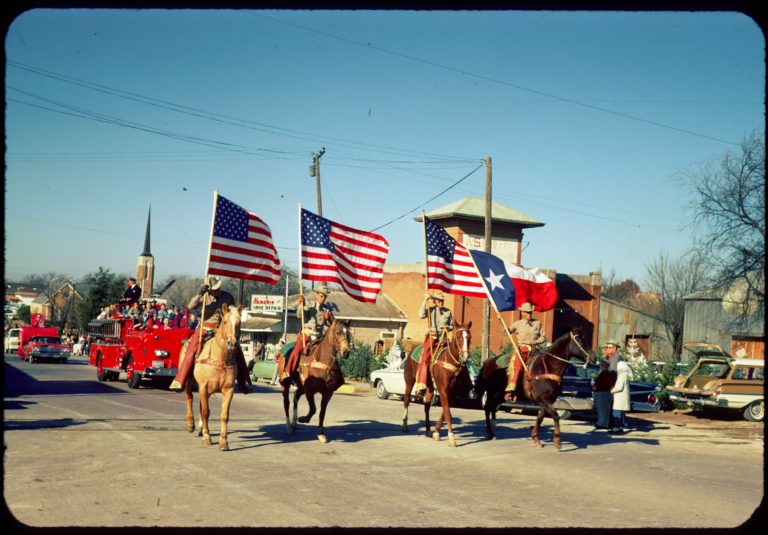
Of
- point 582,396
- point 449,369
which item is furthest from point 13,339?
point 449,369

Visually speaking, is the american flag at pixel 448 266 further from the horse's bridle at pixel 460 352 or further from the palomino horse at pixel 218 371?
the palomino horse at pixel 218 371

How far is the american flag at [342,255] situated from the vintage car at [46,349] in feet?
131

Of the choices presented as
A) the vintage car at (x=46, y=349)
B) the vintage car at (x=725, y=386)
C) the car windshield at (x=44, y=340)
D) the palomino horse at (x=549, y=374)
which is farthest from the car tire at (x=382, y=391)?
the car windshield at (x=44, y=340)

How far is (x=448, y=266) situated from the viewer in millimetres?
17531

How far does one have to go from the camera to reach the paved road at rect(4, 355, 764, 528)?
8633mm

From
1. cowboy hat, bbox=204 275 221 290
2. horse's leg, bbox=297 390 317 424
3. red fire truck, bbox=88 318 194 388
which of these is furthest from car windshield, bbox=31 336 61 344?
horse's leg, bbox=297 390 317 424

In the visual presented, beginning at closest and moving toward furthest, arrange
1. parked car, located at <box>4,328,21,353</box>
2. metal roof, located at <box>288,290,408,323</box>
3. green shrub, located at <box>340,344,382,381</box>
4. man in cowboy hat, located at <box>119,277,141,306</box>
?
man in cowboy hat, located at <box>119,277,141,306</box>
green shrub, located at <box>340,344,382,381</box>
metal roof, located at <box>288,290,408,323</box>
parked car, located at <box>4,328,21,353</box>

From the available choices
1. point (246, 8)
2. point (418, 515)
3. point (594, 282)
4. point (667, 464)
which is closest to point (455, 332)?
point (667, 464)

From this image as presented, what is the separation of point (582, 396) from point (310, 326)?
11.0 m

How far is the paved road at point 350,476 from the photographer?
863 cm

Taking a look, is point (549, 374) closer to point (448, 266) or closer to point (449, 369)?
point (449, 369)

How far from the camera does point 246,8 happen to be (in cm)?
624

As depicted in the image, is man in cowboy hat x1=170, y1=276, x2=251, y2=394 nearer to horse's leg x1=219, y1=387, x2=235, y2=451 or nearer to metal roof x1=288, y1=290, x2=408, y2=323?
horse's leg x1=219, y1=387, x2=235, y2=451

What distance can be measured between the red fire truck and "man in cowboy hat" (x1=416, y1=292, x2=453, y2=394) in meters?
10.3
